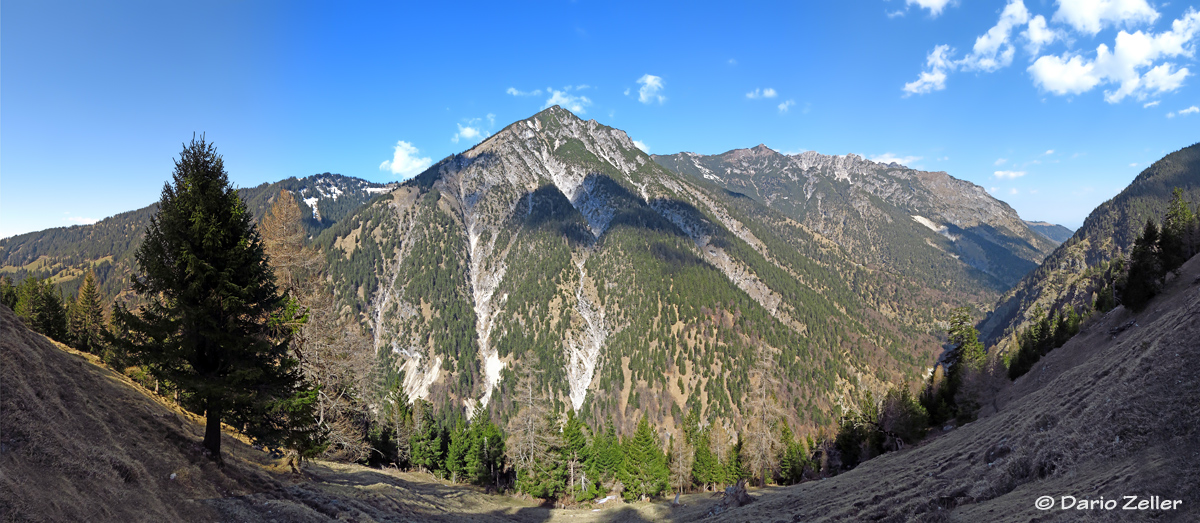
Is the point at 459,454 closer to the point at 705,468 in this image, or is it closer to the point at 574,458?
the point at 574,458

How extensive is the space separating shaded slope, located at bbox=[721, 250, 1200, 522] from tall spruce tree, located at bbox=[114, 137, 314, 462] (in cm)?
2701

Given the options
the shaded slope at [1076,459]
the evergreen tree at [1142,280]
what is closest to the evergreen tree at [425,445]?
the shaded slope at [1076,459]

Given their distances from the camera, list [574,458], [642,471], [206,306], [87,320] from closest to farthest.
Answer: [206,306] < [574,458] < [642,471] < [87,320]

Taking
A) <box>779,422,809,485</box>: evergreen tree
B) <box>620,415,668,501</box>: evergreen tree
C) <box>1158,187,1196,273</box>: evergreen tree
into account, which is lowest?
<box>779,422,809,485</box>: evergreen tree

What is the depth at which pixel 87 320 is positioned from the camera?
66562mm

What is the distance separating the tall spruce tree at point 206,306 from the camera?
1642 cm

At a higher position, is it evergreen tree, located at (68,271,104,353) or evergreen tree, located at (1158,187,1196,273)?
evergreen tree, located at (1158,187,1196,273)

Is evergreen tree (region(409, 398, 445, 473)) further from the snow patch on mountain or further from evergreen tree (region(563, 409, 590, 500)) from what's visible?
the snow patch on mountain

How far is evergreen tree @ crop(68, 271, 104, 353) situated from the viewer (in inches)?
2402

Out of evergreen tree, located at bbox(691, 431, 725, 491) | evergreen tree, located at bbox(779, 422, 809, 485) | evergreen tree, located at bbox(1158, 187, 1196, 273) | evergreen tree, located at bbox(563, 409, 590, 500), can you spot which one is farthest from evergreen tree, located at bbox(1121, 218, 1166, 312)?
evergreen tree, located at bbox(563, 409, 590, 500)

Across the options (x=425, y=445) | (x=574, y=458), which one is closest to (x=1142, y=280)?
(x=574, y=458)

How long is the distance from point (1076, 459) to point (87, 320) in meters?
107

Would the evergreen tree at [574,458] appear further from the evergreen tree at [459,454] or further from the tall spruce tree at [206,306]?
the tall spruce tree at [206,306]

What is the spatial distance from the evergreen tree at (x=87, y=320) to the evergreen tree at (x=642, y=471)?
6874cm
